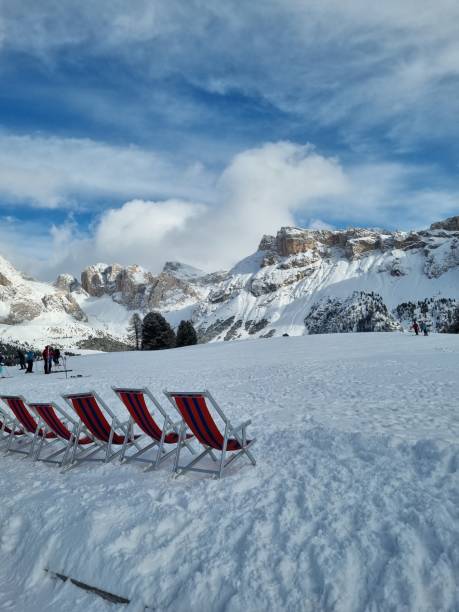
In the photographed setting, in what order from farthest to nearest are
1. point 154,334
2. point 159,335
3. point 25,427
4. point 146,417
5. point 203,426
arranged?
point 159,335 → point 154,334 → point 25,427 → point 146,417 → point 203,426

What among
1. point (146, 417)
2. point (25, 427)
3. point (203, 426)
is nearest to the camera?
point (203, 426)

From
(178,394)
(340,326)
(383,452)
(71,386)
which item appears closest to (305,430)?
(383,452)

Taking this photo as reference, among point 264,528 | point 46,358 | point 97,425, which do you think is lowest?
point 264,528

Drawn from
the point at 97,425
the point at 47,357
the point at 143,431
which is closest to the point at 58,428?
the point at 97,425

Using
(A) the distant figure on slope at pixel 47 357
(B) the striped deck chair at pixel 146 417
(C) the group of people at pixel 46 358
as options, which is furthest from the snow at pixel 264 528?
(C) the group of people at pixel 46 358

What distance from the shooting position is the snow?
4.16 metres

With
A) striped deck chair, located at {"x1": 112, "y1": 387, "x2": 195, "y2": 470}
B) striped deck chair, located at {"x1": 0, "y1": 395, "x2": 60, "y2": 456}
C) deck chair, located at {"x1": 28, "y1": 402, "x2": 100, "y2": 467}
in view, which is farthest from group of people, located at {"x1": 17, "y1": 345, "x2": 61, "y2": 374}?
striped deck chair, located at {"x1": 112, "y1": 387, "x2": 195, "y2": 470}

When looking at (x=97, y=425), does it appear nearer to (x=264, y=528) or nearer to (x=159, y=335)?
(x=264, y=528)

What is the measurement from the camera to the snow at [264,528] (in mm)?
4156

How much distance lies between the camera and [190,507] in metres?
5.79

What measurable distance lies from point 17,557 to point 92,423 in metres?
2.68

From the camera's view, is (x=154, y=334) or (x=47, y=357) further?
(x=154, y=334)

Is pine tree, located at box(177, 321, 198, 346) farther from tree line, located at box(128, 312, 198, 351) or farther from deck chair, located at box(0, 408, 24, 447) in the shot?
deck chair, located at box(0, 408, 24, 447)

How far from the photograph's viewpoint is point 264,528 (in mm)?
5070
